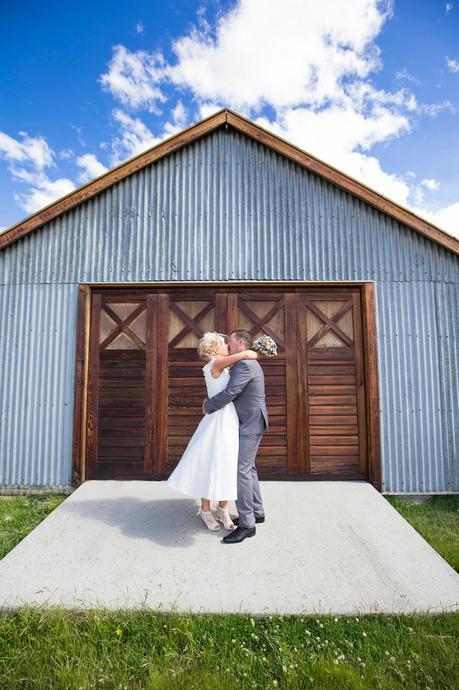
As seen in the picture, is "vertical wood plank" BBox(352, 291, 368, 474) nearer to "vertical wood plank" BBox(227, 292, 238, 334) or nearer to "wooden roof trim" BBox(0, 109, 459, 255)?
"wooden roof trim" BBox(0, 109, 459, 255)

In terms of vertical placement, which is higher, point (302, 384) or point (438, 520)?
point (302, 384)

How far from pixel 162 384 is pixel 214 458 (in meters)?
2.27

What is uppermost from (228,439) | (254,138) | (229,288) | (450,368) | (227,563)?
(254,138)

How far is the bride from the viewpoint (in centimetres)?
347

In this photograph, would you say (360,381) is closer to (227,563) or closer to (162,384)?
(162,384)

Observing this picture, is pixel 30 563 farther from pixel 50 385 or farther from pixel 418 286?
pixel 418 286

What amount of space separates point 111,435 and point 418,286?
503cm

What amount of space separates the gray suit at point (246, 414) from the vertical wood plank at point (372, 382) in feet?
7.52

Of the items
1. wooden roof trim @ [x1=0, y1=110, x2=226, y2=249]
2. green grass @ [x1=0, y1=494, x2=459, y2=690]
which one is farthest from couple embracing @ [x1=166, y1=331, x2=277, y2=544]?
wooden roof trim @ [x1=0, y1=110, x2=226, y2=249]

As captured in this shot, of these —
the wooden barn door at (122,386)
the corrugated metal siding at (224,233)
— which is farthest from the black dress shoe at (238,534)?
the corrugated metal siding at (224,233)

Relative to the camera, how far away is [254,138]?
5746 mm

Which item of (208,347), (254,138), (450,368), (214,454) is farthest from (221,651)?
(254,138)

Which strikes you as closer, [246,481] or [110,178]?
[246,481]

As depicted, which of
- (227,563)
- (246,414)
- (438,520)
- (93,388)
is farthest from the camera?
(93,388)
